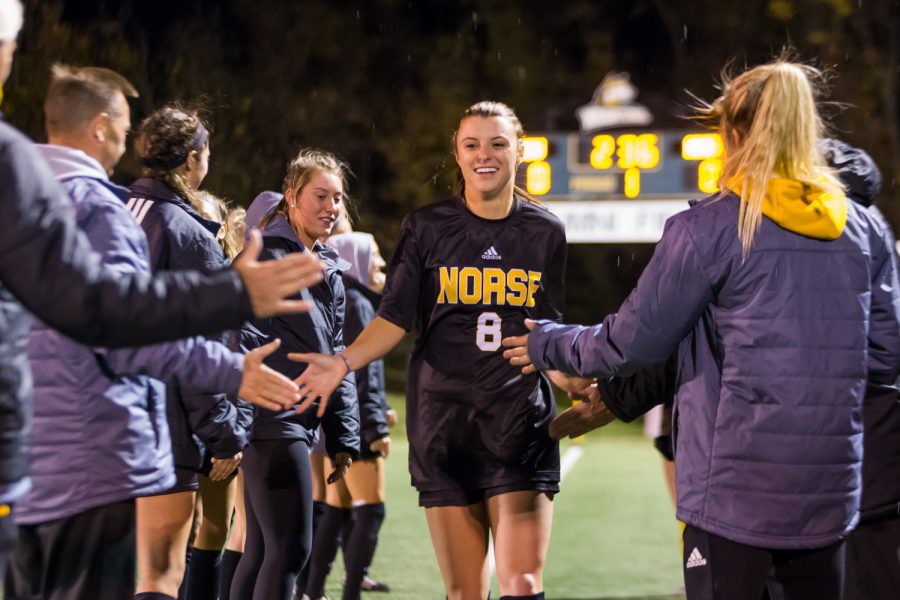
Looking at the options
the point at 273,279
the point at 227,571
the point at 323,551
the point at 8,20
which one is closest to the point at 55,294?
the point at 273,279

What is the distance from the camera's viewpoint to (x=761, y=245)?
314cm

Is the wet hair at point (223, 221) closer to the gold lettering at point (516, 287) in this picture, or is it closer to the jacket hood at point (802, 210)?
the gold lettering at point (516, 287)

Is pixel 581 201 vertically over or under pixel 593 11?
under

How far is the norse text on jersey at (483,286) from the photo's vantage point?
450 centimetres

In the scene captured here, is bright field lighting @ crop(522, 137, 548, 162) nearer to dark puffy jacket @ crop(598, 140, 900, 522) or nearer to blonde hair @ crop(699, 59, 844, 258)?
dark puffy jacket @ crop(598, 140, 900, 522)

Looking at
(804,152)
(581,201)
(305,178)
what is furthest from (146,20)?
(804,152)

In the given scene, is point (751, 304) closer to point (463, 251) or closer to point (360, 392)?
point (463, 251)

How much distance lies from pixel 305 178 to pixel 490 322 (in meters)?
1.18

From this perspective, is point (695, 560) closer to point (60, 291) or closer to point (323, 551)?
point (60, 291)

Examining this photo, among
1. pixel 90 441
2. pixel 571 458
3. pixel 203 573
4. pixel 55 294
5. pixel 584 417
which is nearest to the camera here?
pixel 55 294

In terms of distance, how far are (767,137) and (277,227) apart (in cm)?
233

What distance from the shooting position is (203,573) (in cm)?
516

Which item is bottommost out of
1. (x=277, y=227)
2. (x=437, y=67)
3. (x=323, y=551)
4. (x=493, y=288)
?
(x=323, y=551)

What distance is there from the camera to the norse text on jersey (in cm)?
450
